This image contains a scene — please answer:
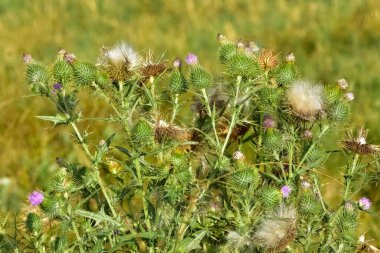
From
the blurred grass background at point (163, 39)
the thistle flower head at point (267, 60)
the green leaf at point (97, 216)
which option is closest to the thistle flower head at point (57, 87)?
the green leaf at point (97, 216)

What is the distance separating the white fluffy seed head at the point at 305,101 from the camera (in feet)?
7.55

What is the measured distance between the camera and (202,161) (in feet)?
8.34

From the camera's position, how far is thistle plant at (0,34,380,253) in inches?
86.7

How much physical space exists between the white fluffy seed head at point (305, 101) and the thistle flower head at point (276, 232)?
0.31 m

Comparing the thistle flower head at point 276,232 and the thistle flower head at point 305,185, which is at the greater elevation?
the thistle flower head at point 305,185

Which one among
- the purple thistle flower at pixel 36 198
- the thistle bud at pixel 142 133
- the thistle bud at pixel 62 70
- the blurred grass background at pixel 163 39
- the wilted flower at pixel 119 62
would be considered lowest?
the purple thistle flower at pixel 36 198

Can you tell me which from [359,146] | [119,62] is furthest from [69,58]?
[359,146]

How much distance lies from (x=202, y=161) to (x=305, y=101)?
0.42 m

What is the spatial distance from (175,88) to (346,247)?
0.68 m

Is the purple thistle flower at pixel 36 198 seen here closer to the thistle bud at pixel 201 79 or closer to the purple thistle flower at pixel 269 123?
the thistle bud at pixel 201 79

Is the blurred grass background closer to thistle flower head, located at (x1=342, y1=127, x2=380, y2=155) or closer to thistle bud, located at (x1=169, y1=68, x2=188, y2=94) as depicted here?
thistle flower head, located at (x1=342, y1=127, x2=380, y2=155)

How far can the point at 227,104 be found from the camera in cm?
247

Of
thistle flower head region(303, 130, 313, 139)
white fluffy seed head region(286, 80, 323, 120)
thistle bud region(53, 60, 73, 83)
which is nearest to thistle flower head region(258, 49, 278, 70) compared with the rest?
white fluffy seed head region(286, 80, 323, 120)

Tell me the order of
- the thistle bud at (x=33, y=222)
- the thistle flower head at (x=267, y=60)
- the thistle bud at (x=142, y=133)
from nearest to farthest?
the thistle bud at (x=142, y=133)
the thistle bud at (x=33, y=222)
the thistle flower head at (x=267, y=60)
